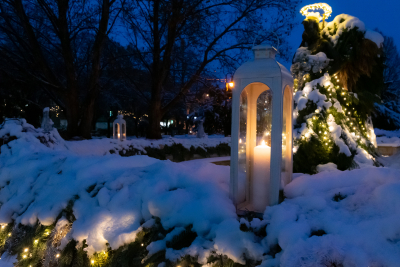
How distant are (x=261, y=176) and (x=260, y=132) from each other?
0.46 metres

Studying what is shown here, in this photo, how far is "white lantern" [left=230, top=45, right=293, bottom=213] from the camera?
2.41 metres

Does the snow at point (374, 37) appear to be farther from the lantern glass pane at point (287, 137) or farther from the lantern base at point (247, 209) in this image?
the lantern base at point (247, 209)

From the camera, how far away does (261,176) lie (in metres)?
2.63

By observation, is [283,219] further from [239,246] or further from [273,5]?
[273,5]

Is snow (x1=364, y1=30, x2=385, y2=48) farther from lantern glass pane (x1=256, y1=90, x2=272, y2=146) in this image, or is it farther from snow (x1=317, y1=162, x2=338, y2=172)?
lantern glass pane (x1=256, y1=90, x2=272, y2=146)

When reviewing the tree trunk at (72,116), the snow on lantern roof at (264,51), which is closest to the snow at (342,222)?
the snow on lantern roof at (264,51)

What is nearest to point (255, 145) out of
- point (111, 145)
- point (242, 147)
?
point (242, 147)

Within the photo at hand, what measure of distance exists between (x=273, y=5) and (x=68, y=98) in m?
9.62

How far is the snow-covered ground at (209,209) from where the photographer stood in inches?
65.8

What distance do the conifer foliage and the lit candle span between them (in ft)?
10.5

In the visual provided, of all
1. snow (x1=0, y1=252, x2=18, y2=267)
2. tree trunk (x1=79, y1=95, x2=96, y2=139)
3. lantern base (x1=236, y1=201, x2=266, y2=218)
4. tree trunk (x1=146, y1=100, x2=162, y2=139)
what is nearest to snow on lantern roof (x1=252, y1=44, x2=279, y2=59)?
lantern base (x1=236, y1=201, x2=266, y2=218)

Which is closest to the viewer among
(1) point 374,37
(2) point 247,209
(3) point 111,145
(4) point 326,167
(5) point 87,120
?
(2) point 247,209

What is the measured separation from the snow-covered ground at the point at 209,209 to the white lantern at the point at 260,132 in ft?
0.66

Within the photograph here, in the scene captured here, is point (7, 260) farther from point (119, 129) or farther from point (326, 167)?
point (119, 129)
